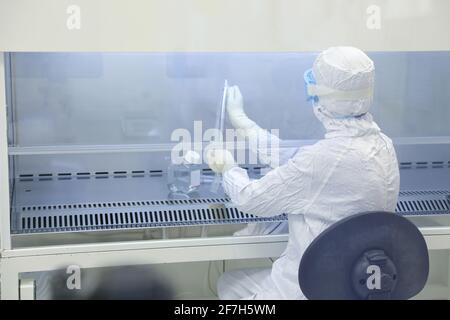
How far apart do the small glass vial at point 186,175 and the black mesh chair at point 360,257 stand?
609mm

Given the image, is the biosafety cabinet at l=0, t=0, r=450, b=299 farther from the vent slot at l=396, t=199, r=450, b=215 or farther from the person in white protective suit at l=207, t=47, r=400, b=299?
the person in white protective suit at l=207, t=47, r=400, b=299

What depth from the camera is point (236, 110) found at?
6.10 ft

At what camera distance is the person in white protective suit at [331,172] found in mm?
1463

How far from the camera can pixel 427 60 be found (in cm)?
198

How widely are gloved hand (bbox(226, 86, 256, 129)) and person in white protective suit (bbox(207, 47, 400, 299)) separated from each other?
31 centimetres

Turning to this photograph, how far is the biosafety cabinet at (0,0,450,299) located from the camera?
4.84 ft

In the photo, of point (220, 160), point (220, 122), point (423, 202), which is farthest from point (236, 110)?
point (423, 202)

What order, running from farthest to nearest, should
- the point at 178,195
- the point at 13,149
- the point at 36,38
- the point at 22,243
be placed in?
the point at 178,195
the point at 13,149
the point at 22,243
the point at 36,38

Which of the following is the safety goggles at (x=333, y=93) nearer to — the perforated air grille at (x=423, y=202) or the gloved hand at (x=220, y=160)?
the gloved hand at (x=220, y=160)

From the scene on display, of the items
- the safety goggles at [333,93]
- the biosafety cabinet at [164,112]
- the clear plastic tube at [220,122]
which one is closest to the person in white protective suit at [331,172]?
the safety goggles at [333,93]
